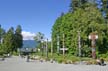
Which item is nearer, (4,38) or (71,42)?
(71,42)

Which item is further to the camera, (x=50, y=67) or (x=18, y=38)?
(x=18, y=38)

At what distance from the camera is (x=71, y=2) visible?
97.8m

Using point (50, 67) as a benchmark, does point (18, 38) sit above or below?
above

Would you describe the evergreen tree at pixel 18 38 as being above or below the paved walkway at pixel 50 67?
above

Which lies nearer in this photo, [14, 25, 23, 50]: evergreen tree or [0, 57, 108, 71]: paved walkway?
[0, 57, 108, 71]: paved walkway

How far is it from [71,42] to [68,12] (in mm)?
14446

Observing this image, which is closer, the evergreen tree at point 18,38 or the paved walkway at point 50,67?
the paved walkway at point 50,67

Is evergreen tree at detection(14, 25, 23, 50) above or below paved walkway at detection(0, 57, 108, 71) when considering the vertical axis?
above

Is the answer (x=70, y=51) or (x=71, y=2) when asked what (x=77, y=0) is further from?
(x=70, y=51)

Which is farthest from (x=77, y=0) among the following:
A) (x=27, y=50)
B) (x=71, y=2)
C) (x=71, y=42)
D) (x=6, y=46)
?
(x=27, y=50)

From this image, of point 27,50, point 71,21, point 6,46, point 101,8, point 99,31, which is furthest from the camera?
point 27,50

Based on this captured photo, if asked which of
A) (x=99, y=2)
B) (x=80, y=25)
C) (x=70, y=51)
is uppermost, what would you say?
(x=99, y=2)

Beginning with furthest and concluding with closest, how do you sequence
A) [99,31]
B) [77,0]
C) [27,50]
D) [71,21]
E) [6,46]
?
1. [27,50]
2. [6,46]
3. [77,0]
4. [71,21]
5. [99,31]

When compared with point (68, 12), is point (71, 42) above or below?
below
